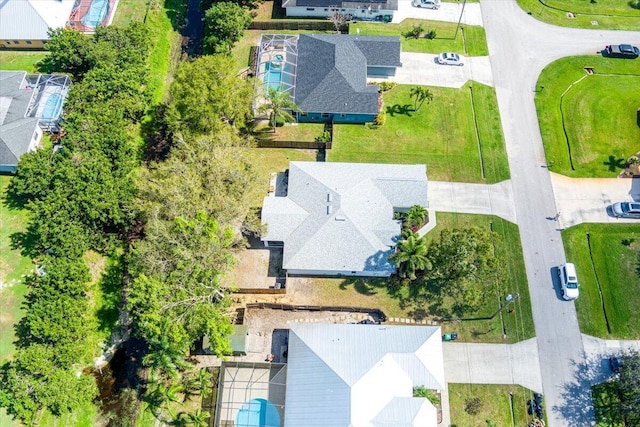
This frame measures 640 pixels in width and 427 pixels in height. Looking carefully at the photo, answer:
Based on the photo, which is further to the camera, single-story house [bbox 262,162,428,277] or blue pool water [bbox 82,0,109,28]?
blue pool water [bbox 82,0,109,28]

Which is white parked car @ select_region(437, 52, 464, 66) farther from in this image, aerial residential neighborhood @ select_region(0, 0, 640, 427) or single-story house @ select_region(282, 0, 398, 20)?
single-story house @ select_region(282, 0, 398, 20)

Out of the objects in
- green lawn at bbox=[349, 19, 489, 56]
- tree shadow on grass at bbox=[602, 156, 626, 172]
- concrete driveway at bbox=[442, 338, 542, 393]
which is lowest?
concrete driveway at bbox=[442, 338, 542, 393]

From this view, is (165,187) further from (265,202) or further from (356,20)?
(356,20)

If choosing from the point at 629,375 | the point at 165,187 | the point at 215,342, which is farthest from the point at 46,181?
the point at 629,375

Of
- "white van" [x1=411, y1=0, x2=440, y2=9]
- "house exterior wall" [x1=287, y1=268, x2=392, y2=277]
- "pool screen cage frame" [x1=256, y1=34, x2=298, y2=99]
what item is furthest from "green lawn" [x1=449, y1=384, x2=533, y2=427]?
"white van" [x1=411, y1=0, x2=440, y2=9]

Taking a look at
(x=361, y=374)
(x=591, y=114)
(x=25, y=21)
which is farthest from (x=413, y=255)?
A: (x=25, y=21)

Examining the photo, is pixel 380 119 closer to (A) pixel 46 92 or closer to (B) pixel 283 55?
(B) pixel 283 55

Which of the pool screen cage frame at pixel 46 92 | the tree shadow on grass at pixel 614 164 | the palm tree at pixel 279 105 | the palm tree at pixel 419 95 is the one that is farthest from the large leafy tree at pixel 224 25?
the tree shadow on grass at pixel 614 164
